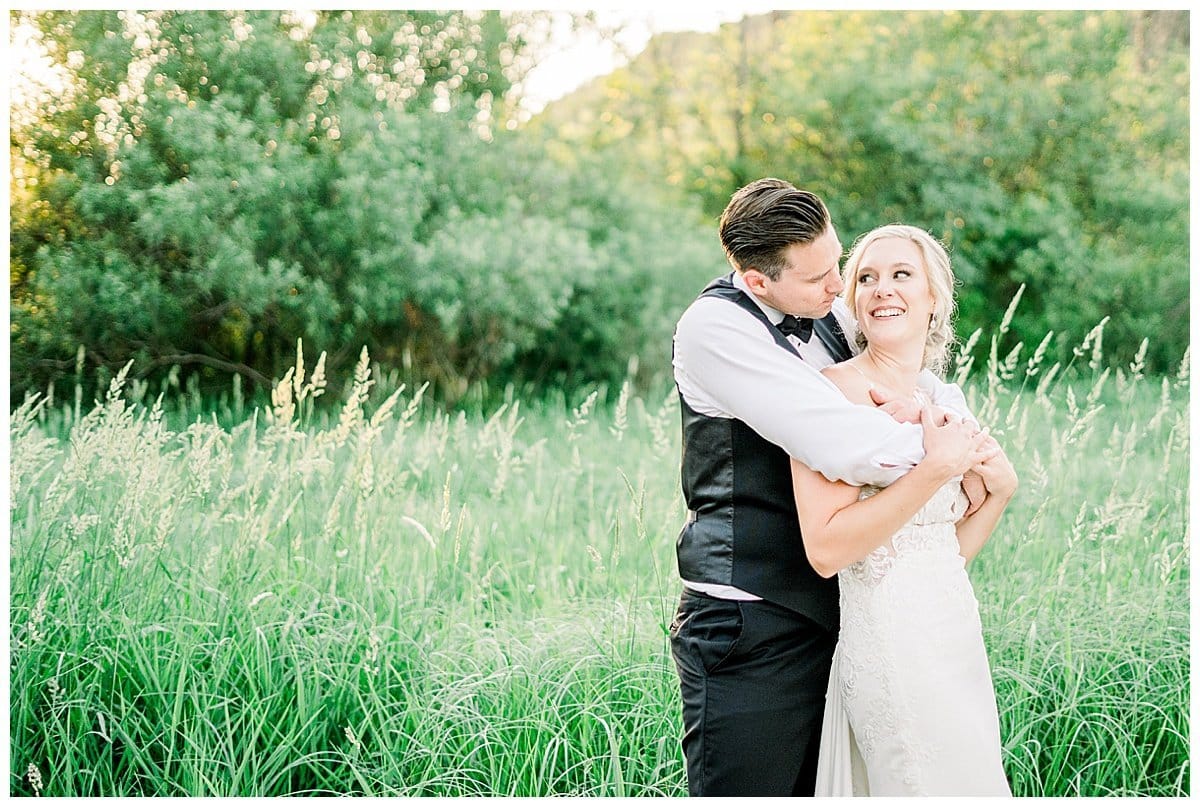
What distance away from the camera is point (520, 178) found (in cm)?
510

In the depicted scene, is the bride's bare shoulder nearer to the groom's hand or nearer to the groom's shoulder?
the groom's hand

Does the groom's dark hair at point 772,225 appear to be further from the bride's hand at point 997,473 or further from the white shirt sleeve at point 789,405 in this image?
A: the bride's hand at point 997,473

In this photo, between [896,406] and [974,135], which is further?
[974,135]

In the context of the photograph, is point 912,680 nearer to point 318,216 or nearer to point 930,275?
point 930,275

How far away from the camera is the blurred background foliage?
398 cm

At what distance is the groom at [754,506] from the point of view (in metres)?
1.76

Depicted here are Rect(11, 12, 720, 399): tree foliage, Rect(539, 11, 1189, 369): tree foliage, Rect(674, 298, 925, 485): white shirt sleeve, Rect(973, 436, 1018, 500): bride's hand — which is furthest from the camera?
Rect(539, 11, 1189, 369): tree foliage

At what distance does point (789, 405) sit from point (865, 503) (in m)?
0.22

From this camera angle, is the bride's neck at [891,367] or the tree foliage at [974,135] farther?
the tree foliage at [974,135]

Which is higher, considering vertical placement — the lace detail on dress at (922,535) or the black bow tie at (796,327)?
the black bow tie at (796,327)

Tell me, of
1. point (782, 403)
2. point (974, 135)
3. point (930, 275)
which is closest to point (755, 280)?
point (782, 403)

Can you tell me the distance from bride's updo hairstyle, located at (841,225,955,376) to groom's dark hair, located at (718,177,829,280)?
7.4 inches

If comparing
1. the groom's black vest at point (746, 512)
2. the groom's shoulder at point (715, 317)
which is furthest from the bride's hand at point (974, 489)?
the groom's shoulder at point (715, 317)

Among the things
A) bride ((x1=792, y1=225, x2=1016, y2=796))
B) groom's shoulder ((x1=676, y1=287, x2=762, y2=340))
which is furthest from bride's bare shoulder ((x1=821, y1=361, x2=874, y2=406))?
groom's shoulder ((x1=676, y1=287, x2=762, y2=340))
